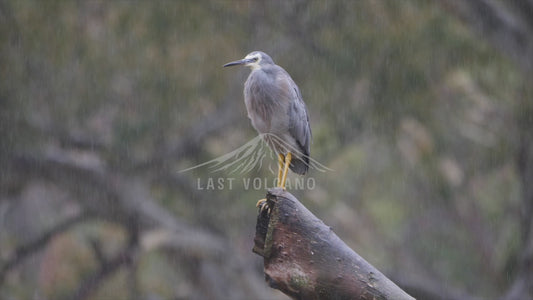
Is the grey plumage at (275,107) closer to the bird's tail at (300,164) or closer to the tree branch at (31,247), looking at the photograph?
the bird's tail at (300,164)

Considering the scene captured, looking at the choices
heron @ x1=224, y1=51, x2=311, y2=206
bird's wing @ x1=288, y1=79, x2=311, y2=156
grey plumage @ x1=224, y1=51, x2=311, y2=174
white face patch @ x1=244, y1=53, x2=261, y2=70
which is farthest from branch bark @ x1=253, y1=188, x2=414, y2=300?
white face patch @ x1=244, y1=53, x2=261, y2=70

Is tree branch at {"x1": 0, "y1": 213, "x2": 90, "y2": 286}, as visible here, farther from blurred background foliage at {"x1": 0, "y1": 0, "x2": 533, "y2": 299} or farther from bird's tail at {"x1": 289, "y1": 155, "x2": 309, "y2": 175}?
bird's tail at {"x1": 289, "y1": 155, "x2": 309, "y2": 175}

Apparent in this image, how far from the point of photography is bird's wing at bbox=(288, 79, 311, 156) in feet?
15.4

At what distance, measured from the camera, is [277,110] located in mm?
4535

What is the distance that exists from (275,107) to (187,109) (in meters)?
6.09

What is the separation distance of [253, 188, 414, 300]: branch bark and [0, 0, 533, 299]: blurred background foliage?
612cm

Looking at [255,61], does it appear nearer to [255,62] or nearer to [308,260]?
[255,62]

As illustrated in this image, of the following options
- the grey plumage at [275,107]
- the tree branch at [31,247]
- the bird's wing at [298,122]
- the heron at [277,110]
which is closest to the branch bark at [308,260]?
the heron at [277,110]

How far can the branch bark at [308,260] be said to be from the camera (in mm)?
3111

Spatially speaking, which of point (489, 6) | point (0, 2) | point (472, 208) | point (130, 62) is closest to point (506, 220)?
point (472, 208)

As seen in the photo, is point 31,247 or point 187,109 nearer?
point 31,247

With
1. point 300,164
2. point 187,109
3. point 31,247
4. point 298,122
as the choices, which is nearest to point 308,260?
point 298,122

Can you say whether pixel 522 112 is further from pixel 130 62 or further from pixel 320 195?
pixel 130 62

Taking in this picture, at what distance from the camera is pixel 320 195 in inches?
491
